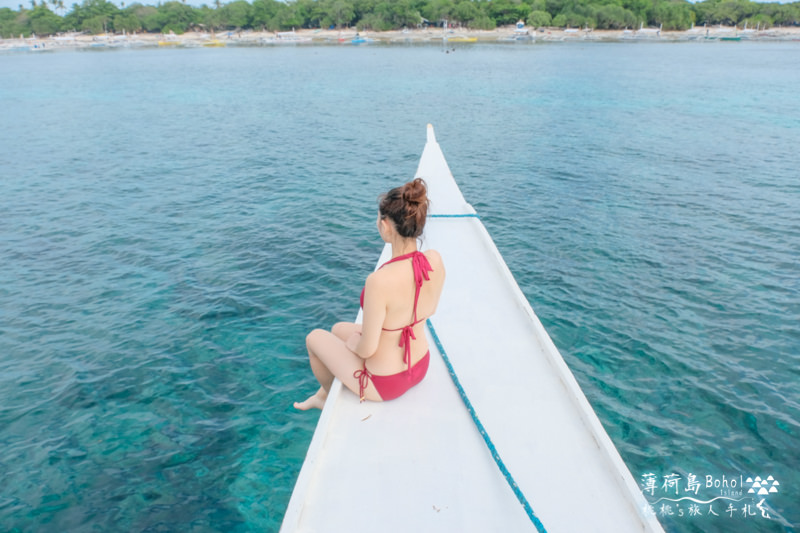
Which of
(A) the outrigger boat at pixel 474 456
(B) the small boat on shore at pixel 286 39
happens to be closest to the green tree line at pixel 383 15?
(B) the small boat on shore at pixel 286 39

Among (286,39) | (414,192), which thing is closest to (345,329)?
(414,192)

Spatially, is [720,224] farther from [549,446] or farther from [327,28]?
[327,28]

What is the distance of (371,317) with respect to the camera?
13.3ft

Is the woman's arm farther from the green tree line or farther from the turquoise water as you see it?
the green tree line

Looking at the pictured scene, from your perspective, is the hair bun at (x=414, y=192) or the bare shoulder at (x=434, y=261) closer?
the hair bun at (x=414, y=192)

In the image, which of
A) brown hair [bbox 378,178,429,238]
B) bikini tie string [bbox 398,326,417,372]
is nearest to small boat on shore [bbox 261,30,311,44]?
brown hair [bbox 378,178,429,238]

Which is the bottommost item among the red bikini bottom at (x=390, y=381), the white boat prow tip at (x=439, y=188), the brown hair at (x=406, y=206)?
the red bikini bottom at (x=390, y=381)

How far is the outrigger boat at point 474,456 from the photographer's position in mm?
3574

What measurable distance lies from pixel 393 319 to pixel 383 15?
166867 millimetres

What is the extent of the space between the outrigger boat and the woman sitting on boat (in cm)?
24

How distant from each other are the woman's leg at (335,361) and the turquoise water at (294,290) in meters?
1.95

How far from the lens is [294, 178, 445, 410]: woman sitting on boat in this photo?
3998mm

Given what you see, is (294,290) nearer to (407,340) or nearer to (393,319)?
(407,340)

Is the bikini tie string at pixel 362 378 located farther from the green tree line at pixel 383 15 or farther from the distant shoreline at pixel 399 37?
the green tree line at pixel 383 15
